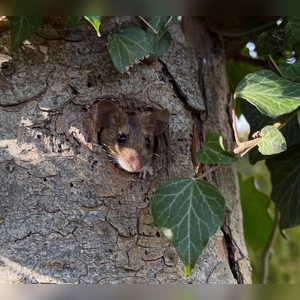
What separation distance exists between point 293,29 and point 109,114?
657mm

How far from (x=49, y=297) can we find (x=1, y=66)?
733 mm

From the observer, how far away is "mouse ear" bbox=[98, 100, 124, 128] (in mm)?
1604

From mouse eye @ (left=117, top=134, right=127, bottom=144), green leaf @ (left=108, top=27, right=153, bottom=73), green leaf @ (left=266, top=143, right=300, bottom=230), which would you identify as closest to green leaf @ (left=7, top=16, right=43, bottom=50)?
green leaf @ (left=108, top=27, right=153, bottom=73)

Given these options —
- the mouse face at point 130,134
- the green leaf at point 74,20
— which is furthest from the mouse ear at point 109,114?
the green leaf at point 74,20

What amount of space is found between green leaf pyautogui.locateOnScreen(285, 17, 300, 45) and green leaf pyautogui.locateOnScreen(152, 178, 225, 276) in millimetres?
616

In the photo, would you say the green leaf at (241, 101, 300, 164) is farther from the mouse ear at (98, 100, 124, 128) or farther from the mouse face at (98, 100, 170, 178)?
the mouse ear at (98, 100, 124, 128)

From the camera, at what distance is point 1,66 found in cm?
154

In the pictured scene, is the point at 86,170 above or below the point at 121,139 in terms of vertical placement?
below

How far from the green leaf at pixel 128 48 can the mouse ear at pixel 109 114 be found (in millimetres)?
157

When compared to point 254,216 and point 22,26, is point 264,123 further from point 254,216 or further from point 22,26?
point 22,26

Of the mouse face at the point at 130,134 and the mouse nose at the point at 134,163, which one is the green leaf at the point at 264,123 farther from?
the mouse nose at the point at 134,163

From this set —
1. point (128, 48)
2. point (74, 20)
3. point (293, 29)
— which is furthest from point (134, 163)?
point (293, 29)

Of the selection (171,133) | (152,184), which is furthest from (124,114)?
(152,184)

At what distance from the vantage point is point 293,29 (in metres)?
1.60
